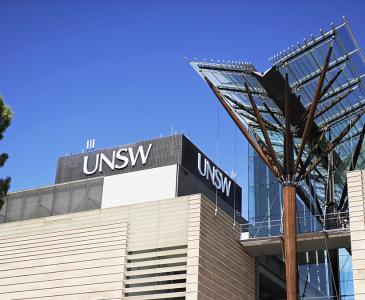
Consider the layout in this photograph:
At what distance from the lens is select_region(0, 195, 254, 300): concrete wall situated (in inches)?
1508

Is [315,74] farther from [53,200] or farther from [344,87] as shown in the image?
[53,200]

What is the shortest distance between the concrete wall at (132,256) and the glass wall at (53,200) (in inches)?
126

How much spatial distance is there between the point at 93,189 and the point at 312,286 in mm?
17407

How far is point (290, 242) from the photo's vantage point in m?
37.4

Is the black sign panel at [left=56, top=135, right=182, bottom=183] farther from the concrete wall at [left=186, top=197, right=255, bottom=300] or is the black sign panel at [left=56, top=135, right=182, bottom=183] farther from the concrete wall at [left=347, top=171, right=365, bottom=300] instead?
the concrete wall at [left=347, top=171, right=365, bottom=300]

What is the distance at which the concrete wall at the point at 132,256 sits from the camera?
3831cm

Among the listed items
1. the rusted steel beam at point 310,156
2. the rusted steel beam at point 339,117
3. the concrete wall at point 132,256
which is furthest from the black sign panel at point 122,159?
the rusted steel beam at point 339,117

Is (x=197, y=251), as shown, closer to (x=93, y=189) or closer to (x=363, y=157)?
(x=93, y=189)

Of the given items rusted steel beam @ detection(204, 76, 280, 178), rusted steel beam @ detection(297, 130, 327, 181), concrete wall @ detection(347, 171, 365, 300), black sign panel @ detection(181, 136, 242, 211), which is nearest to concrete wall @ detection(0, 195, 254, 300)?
rusted steel beam @ detection(204, 76, 280, 178)

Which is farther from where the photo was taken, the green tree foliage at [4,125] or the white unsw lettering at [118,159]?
the white unsw lettering at [118,159]

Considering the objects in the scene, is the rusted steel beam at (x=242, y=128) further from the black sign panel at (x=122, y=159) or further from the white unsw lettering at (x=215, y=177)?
the white unsw lettering at (x=215, y=177)

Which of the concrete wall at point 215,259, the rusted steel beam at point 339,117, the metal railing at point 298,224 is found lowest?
the concrete wall at point 215,259

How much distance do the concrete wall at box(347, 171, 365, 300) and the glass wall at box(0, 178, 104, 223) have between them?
60.6ft

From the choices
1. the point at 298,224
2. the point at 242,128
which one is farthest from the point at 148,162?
the point at 298,224
